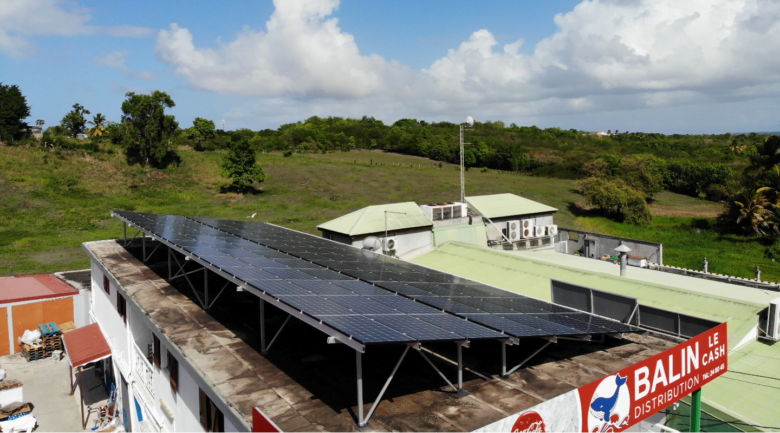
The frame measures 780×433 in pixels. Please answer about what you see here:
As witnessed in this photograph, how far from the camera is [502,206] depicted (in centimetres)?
3434

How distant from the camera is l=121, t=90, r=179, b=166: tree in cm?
7669

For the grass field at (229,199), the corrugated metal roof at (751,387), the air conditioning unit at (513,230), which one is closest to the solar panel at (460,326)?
the corrugated metal roof at (751,387)

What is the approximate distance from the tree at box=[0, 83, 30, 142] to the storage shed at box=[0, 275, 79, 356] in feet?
200

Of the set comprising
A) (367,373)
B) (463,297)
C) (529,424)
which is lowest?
(367,373)

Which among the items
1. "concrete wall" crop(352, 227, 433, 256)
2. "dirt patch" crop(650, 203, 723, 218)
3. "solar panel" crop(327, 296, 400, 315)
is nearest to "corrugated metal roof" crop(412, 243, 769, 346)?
"concrete wall" crop(352, 227, 433, 256)

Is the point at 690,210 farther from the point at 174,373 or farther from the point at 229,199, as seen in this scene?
the point at 174,373

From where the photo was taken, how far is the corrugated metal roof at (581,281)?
55.9 feet

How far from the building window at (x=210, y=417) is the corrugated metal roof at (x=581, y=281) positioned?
579 inches

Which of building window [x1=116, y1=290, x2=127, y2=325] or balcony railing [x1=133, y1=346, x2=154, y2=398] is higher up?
building window [x1=116, y1=290, x2=127, y2=325]

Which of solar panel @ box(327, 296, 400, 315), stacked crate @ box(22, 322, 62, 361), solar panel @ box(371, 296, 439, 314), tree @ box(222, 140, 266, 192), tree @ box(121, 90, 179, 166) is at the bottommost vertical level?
stacked crate @ box(22, 322, 62, 361)

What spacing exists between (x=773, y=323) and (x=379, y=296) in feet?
46.2

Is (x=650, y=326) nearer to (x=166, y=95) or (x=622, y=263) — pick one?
(x=622, y=263)

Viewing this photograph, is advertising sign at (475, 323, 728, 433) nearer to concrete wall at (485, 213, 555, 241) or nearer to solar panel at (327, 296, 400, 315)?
solar panel at (327, 296, 400, 315)

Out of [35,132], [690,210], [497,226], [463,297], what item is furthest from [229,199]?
[690,210]
